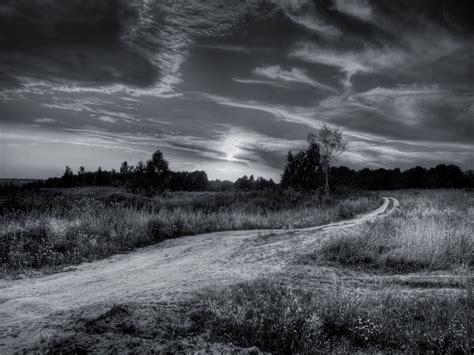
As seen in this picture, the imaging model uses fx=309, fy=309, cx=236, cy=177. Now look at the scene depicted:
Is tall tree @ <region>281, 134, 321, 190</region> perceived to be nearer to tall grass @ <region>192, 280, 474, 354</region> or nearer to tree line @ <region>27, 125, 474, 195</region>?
tree line @ <region>27, 125, 474, 195</region>

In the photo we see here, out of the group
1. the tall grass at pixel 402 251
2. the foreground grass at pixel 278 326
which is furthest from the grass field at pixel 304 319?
the tall grass at pixel 402 251

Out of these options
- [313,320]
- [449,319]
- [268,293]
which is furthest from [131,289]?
[449,319]

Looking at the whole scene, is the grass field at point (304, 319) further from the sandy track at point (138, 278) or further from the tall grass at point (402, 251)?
the tall grass at point (402, 251)

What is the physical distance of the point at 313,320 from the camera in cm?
409

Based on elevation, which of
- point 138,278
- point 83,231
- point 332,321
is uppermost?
point 83,231

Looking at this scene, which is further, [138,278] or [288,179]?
[288,179]

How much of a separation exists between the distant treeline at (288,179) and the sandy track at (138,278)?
29290mm

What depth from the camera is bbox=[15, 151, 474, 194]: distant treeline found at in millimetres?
40938

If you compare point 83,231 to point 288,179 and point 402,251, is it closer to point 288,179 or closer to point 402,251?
point 402,251

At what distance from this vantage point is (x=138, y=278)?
651 cm

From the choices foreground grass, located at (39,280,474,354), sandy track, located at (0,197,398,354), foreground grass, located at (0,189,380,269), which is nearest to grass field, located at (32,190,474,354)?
foreground grass, located at (39,280,474,354)

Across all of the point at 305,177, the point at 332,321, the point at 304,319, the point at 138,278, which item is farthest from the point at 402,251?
the point at 305,177

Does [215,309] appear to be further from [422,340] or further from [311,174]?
[311,174]

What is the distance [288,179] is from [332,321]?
49829mm
